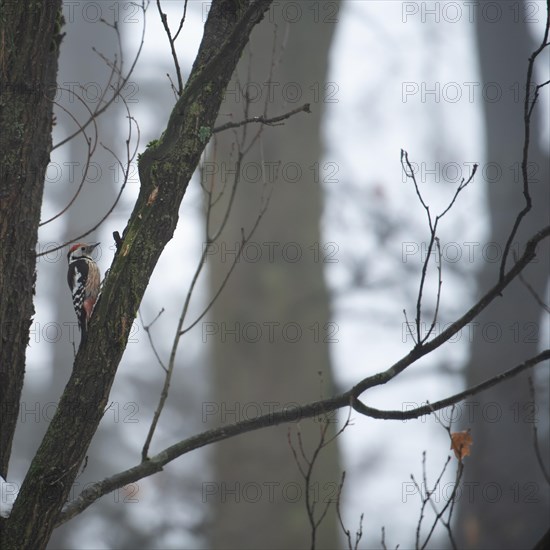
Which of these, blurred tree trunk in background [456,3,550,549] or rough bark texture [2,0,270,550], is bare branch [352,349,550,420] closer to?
rough bark texture [2,0,270,550]

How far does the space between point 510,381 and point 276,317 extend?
75.4 inches

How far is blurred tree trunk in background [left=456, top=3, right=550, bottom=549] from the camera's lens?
5539 mm

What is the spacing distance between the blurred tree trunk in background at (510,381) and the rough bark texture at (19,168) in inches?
159

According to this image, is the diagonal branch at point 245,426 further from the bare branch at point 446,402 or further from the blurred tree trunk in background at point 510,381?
the blurred tree trunk in background at point 510,381

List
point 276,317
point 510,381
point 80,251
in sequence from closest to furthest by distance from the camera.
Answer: point 80,251 < point 510,381 < point 276,317

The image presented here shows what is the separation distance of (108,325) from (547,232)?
4.30ft

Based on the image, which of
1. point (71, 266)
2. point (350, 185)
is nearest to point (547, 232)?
point (71, 266)

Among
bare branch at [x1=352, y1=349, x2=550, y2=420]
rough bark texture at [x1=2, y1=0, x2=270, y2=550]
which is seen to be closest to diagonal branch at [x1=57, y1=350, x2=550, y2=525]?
bare branch at [x1=352, y1=349, x2=550, y2=420]

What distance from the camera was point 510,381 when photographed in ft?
18.6

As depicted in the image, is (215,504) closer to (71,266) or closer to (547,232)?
(71,266)

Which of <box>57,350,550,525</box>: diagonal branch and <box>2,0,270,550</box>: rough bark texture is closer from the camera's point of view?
<box>2,0,270,550</box>: rough bark texture

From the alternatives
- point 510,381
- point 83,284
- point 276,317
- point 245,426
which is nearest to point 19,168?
point 245,426

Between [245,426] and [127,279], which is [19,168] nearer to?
[127,279]

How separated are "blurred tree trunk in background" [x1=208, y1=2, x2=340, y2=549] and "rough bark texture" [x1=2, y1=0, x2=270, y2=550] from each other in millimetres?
3141
